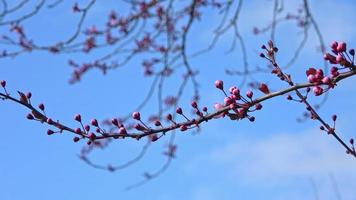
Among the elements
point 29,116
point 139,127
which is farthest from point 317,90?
point 29,116

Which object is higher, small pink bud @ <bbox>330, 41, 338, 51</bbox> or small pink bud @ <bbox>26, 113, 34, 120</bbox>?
small pink bud @ <bbox>26, 113, 34, 120</bbox>

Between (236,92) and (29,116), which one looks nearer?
(236,92)

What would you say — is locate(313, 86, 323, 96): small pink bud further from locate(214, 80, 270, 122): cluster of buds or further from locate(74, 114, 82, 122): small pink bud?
locate(74, 114, 82, 122): small pink bud

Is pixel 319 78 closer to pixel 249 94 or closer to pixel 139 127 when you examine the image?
pixel 249 94

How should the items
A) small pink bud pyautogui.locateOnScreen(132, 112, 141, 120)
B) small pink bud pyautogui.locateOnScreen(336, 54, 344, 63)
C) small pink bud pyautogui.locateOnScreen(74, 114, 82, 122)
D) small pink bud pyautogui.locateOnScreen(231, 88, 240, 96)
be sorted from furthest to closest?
small pink bud pyautogui.locateOnScreen(74, 114, 82, 122)
small pink bud pyautogui.locateOnScreen(132, 112, 141, 120)
small pink bud pyautogui.locateOnScreen(231, 88, 240, 96)
small pink bud pyautogui.locateOnScreen(336, 54, 344, 63)

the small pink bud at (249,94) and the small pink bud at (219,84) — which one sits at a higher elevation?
the small pink bud at (219,84)

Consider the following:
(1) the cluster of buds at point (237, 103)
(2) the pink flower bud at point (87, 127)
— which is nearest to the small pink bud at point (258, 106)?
(1) the cluster of buds at point (237, 103)

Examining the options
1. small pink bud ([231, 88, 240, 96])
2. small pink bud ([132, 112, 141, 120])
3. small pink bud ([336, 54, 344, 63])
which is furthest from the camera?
small pink bud ([132, 112, 141, 120])

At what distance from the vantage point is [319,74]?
1945 mm

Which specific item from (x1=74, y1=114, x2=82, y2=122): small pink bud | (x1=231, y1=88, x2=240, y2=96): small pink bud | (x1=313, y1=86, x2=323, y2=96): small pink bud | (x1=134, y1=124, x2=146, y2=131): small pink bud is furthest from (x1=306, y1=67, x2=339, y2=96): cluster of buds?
(x1=74, y1=114, x2=82, y2=122): small pink bud

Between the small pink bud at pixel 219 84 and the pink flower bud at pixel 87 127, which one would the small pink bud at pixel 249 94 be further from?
the pink flower bud at pixel 87 127

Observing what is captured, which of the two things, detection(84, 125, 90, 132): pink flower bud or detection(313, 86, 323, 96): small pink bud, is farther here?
detection(84, 125, 90, 132): pink flower bud

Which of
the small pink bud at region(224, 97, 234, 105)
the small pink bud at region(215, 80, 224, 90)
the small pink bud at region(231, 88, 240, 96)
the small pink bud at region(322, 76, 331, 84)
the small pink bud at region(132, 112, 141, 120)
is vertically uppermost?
the small pink bud at region(215, 80, 224, 90)

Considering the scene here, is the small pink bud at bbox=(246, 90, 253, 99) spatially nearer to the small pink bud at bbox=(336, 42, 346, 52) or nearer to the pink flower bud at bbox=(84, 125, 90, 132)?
the small pink bud at bbox=(336, 42, 346, 52)
